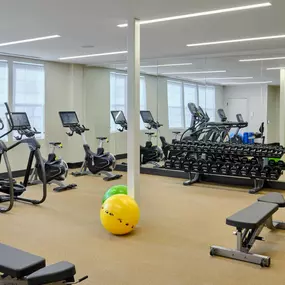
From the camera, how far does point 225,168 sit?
261 inches

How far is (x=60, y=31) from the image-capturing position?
528 centimetres

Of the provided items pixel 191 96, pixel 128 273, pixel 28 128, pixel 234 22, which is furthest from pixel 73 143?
pixel 128 273

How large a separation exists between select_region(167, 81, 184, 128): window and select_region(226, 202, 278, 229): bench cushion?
15.9 ft

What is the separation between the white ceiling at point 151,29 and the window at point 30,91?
0.48m

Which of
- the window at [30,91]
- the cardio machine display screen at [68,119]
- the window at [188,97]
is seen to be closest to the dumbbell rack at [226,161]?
the window at [188,97]

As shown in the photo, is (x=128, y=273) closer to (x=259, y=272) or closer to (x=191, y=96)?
(x=259, y=272)

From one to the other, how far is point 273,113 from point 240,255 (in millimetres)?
4238

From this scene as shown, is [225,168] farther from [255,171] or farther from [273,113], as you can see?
[273,113]

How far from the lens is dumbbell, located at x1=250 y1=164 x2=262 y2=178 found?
6.30 meters

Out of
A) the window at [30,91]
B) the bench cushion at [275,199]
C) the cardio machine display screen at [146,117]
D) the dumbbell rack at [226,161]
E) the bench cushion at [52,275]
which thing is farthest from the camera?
the cardio machine display screen at [146,117]

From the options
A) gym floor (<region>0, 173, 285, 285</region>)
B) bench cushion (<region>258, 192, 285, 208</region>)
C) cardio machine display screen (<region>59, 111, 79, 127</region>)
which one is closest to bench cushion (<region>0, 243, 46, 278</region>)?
gym floor (<region>0, 173, 285, 285</region>)

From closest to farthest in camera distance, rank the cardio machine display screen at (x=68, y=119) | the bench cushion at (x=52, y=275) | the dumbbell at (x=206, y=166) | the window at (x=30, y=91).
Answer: the bench cushion at (x=52, y=275) < the dumbbell at (x=206, y=166) < the cardio machine display screen at (x=68, y=119) < the window at (x=30, y=91)

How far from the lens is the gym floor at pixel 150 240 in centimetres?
316

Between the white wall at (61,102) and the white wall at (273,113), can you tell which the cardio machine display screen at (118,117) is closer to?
the white wall at (61,102)
